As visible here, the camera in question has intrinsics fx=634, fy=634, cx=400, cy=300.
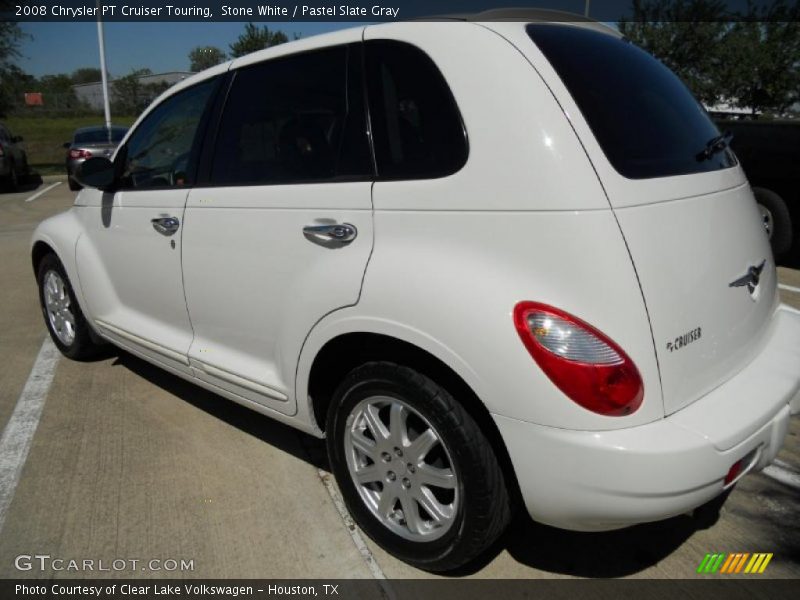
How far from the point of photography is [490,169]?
6.31 feet

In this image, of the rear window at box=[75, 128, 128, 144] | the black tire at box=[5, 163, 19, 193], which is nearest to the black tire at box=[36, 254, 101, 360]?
the black tire at box=[5, 163, 19, 193]

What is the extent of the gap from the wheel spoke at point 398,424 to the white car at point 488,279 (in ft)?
0.03

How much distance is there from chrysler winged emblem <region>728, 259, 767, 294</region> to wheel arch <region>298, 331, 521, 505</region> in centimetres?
94

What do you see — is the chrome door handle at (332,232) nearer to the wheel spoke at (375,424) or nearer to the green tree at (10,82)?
the wheel spoke at (375,424)

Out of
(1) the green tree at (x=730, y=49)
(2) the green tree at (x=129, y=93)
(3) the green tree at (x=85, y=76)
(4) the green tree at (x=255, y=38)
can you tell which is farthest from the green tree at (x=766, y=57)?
(3) the green tree at (x=85, y=76)

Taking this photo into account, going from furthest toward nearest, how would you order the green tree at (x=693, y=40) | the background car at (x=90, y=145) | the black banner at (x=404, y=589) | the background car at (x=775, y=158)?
1. the green tree at (x=693, y=40)
2. the background car at (x=90, y=145)
3. the background car at (x=775, y=158)
4. the black banner at (x=404, y=589)

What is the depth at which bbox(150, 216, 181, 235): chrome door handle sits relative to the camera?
297 cm

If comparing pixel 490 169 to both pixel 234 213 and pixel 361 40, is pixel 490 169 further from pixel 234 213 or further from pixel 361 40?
pixel 234 213

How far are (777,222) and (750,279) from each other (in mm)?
3682

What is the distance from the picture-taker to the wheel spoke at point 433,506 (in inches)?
85.7

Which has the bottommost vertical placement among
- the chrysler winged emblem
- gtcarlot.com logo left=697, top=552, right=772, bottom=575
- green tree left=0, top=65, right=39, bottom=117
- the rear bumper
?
gtcarlot.com logo left=697, top=552, right=772, bottom=575

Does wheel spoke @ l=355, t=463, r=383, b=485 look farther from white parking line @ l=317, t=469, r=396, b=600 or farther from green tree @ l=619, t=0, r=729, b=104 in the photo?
green tree @ l=619, t=0, r=729, b=104

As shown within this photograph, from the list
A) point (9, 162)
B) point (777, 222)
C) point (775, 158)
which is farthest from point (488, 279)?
point (9, 162)

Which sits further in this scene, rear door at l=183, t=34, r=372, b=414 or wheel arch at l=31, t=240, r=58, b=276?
wheel arch at l=31, t=240, r=58, b=276
